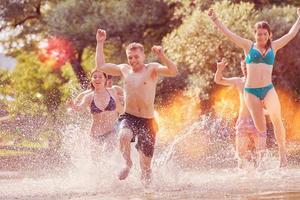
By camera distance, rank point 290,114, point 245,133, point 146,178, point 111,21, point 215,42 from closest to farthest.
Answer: point 146,178 → point 245,133 → point 215,42 → point 290,114 → point 111,21

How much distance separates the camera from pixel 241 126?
10367 millimetres

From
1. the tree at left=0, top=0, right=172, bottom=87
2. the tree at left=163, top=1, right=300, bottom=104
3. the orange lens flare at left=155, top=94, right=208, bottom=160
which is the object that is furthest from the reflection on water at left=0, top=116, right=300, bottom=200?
the tree at left=0, top=0, right=172, bottom=87

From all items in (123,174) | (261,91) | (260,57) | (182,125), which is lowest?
(123,174)

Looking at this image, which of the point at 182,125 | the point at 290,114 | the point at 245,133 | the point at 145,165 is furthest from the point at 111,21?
the point at 145,165

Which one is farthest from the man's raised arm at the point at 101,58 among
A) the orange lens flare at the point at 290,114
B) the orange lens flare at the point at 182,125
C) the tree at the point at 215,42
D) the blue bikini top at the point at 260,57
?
the orange lens flare at the point at 290,114

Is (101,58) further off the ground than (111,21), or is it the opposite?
(111,21)

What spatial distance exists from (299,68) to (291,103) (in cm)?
Result: 86

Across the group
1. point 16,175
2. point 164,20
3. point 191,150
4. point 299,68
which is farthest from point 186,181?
point 164,20

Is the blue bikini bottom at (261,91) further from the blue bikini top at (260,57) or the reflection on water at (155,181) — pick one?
the reflection on water at (155,181)

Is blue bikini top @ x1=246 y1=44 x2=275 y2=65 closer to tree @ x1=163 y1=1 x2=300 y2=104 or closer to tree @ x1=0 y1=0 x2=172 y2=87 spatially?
tree @ x1=163 y1=1 x2=300 y2=104

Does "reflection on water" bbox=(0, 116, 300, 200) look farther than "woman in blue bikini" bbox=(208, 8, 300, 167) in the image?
No

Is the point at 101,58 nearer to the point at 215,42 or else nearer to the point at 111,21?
the point at 215,42

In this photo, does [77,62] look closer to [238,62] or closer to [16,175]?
[238,62]

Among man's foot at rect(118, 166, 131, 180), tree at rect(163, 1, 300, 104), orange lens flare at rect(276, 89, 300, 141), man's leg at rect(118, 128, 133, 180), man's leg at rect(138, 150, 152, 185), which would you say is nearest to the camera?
man's foot at rect(118, 166, 131, 180)
